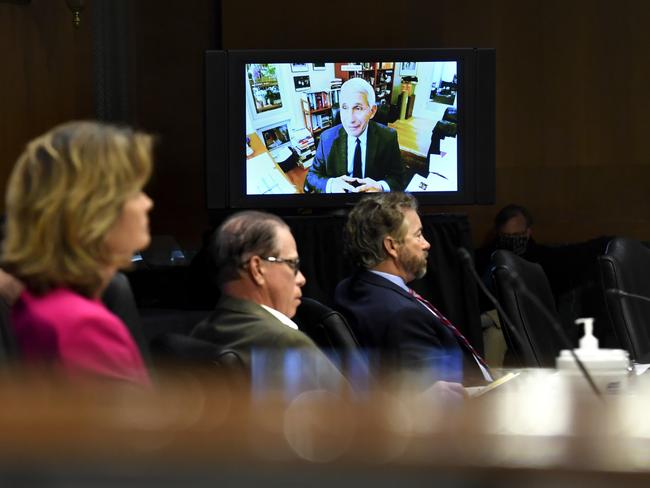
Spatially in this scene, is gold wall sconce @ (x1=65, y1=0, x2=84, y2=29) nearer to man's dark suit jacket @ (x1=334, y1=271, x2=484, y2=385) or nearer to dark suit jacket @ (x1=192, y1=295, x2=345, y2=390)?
man's dark suit jacket @ (x1=334, y1=271, x2=484, y2=385)

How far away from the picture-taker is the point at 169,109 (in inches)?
279

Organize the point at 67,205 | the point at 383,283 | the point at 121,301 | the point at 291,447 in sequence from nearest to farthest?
the point at 291,447 < the point at 67,205 < the point at 121,301 < the point at 383,283

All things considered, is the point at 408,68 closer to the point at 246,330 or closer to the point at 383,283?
the point at 383,283

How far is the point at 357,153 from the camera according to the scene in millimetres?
5734

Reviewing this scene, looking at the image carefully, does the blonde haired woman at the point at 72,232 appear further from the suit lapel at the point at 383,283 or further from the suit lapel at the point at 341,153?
the suit lapel at the point at 341,153

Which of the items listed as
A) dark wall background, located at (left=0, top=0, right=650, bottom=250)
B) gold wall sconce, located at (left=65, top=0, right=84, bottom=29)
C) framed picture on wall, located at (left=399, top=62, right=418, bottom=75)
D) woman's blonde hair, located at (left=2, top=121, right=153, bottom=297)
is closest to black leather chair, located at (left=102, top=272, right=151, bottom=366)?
woman's blonde hair, located at (left=2, top=121, right=153, bottom=297)

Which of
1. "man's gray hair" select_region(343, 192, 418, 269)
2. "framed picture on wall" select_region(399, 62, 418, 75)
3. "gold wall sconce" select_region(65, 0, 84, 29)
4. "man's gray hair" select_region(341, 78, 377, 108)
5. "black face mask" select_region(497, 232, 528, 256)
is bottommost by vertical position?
"black face mask" select_region(497, 232, 528, 256)

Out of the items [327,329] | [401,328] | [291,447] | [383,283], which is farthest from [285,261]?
[291,447]

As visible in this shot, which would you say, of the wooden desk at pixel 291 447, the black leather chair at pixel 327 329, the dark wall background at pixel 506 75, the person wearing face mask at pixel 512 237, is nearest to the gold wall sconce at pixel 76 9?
the dark wall background at pixel 506 75

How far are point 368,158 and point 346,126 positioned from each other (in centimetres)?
20

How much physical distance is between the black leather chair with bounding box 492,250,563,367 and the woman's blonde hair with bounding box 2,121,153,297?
1.74 metres

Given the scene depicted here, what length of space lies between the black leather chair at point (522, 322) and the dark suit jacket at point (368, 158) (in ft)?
6.61

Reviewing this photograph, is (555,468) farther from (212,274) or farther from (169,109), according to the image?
(169,109)

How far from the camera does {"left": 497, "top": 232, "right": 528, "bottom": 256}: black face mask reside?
6359 millimetres
